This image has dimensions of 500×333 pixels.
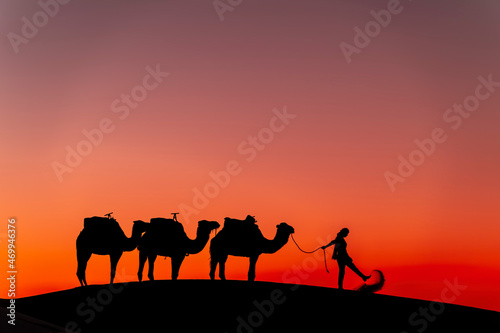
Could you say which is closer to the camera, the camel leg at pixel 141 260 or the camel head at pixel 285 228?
the camel leg at pixel 141 260

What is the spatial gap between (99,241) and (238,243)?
5.06m

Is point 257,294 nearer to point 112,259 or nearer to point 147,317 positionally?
point 147,317

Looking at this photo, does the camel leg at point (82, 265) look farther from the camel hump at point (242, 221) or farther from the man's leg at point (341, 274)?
the man's leg at point (341, 274)

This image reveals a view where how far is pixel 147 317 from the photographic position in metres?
21.0

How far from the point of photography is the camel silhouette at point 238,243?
1040 inches

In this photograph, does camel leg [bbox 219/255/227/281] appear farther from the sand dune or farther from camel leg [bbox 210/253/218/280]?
the sand dune

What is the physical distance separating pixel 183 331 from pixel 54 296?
7.88 meters

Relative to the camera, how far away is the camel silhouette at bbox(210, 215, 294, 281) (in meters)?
26.4

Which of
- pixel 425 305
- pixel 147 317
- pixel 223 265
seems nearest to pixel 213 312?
pixel 147 317

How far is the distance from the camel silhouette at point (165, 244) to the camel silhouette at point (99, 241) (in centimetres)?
82

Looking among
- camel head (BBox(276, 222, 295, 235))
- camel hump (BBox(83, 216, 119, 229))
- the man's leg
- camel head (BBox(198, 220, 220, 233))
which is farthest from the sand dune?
camel head (BBox(276, 222, 295, 235))

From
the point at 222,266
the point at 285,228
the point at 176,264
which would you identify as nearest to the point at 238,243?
the point at 222,266

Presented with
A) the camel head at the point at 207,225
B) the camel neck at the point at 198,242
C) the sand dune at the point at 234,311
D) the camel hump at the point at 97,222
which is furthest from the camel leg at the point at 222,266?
Answer: the camel hump at the point at 97,222

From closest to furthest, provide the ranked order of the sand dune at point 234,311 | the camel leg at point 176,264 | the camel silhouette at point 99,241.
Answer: the sand dune at point 234,311 < the camel silhouette at point 99,241 < the camel leg at point 176,264
